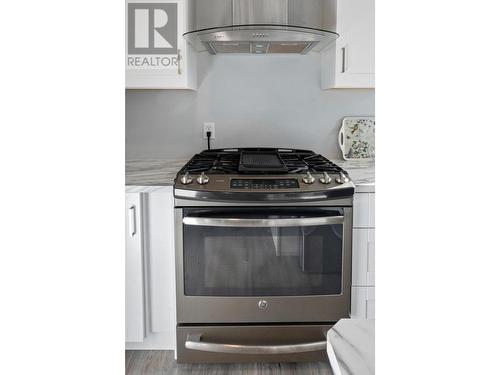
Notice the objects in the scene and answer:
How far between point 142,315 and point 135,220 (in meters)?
0.41

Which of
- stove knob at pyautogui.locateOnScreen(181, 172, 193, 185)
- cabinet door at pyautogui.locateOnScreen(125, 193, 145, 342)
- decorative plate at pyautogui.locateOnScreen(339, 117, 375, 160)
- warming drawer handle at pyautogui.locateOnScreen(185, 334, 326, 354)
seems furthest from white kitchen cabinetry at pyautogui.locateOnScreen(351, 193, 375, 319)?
cabinet door at pyautogui.locateOnScreen(125, 193, 145, 342)

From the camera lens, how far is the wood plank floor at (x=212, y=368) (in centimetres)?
226

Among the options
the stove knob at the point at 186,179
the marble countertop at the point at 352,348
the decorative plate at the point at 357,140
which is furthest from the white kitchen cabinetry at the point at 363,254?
the marble countertop at the point at 352,348

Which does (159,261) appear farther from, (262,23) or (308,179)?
(262,23)

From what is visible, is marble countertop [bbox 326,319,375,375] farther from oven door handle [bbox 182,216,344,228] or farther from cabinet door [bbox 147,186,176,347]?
cabinet door [bbox 147,186,176,347]

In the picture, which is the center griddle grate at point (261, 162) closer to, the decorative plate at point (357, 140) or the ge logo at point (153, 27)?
the decorative plate at point (357, 140)

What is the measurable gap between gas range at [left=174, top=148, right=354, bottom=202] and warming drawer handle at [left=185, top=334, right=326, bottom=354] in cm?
59

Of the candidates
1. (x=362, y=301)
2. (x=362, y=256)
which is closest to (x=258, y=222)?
(x=362, y=256)

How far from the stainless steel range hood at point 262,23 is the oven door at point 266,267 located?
0.78 m

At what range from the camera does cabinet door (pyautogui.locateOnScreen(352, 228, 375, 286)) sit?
90.0 inches

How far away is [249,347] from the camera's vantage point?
223cm
